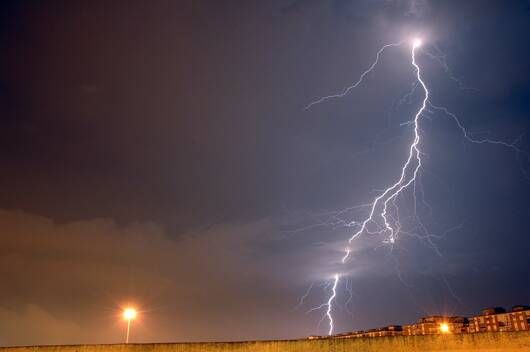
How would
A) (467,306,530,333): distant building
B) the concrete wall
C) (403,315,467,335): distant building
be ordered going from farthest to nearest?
1. (403,315,467,335): distant building
2. (467,306,530,333): distant building
3. the concrete wall

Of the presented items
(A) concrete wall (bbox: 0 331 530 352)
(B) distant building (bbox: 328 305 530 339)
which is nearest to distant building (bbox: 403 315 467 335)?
(B) distant building (bbox: 328 305 530 339)

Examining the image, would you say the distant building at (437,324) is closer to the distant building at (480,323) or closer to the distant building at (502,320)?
the distant building at (480,323)

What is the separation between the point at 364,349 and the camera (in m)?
13.2

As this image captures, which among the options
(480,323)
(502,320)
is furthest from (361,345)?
(480,323)

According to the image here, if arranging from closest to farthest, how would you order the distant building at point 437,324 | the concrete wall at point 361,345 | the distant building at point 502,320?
the concrete wall at point 361,345 < the distant building at point 502,320 < the distant building at point 437,324

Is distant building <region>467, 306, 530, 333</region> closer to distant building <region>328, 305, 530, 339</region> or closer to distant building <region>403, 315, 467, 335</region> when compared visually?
distant building <region>328, 305, 530, 339</region>

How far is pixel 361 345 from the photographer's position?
523 inches

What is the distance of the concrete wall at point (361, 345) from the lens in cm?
1216

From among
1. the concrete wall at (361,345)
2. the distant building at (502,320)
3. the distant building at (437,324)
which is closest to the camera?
the concrete wall at (361,345)

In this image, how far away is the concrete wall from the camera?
39.9 feet

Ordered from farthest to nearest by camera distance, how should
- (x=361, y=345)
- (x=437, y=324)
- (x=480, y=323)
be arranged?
(x=437, y=324)
(x=480, y=323)
(x=361, y=345)

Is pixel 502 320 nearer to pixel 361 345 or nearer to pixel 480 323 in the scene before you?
pixel 480 323

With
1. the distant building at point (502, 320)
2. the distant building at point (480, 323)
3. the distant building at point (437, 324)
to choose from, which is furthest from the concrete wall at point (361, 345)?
the distant building at point (437, 324)

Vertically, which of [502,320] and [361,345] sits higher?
[502,320]
